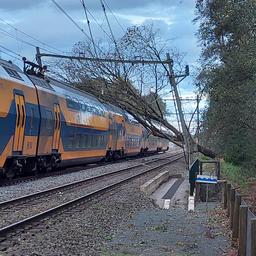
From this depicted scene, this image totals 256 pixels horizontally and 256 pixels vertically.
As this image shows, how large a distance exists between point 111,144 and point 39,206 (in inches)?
926

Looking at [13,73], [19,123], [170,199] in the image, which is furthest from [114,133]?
[19,123]

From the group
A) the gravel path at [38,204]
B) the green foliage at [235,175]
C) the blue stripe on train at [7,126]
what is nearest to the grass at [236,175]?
the green foliage at [235,175]

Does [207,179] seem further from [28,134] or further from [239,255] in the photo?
[239,255]

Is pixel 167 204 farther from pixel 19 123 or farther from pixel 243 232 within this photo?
pixel 243 232

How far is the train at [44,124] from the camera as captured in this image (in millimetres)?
18375

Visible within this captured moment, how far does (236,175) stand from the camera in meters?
26.5

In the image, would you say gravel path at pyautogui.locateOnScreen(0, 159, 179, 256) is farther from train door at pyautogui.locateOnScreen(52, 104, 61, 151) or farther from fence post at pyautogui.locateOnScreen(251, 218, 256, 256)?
train door at pyautogui.locateOnScreen(52, 104, 61, 151)

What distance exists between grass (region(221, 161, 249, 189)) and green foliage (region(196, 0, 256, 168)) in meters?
0.59

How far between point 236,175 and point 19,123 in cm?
1165

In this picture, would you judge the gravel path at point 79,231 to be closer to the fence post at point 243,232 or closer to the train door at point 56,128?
the fence post at point 243,232

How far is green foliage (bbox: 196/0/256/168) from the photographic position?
2012cm

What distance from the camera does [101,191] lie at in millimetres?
18672

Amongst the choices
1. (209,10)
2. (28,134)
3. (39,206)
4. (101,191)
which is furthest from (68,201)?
(209,10)

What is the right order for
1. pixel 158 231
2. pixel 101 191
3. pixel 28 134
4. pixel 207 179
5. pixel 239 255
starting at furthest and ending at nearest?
pixel 28 134 < pixel 101 191 < pixel 207 179 < pixel 158 231 < pixel 239 255
